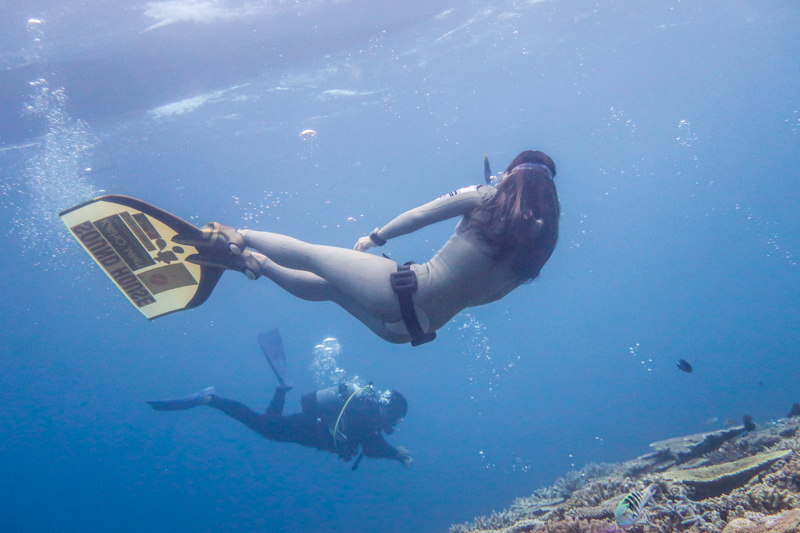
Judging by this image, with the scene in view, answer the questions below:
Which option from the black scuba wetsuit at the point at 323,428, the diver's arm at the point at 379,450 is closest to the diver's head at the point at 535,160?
the black scuba wetsuit at the point at 323,428

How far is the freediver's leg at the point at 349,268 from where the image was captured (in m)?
2.50

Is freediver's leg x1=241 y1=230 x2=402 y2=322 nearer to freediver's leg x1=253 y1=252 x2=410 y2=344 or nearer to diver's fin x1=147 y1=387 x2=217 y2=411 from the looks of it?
freediver's leg x1=253 y1=252 x2=410 y2=344

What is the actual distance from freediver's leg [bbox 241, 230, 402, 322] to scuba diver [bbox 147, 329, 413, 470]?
633cm

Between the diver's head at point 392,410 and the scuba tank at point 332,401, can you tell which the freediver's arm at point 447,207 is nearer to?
the scuba tank at point 332,401

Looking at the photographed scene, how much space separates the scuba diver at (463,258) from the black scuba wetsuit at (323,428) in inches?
260

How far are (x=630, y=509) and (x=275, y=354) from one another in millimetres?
10745

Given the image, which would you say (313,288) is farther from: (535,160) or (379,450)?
(379,450)

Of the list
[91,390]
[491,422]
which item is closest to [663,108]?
[491,422]

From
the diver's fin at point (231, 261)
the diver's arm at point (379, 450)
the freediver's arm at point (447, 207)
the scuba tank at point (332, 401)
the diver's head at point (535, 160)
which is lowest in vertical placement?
the diver's arm at point (379, 450)

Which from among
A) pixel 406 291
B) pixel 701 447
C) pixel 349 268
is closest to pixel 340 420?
pixel 701 447

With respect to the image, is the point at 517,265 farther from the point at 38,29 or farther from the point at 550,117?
the point at 550,117

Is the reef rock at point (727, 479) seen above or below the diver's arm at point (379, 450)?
above

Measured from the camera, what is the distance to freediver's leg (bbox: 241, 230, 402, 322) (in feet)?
8.21

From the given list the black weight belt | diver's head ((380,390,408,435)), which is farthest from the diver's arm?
the black weight belt
